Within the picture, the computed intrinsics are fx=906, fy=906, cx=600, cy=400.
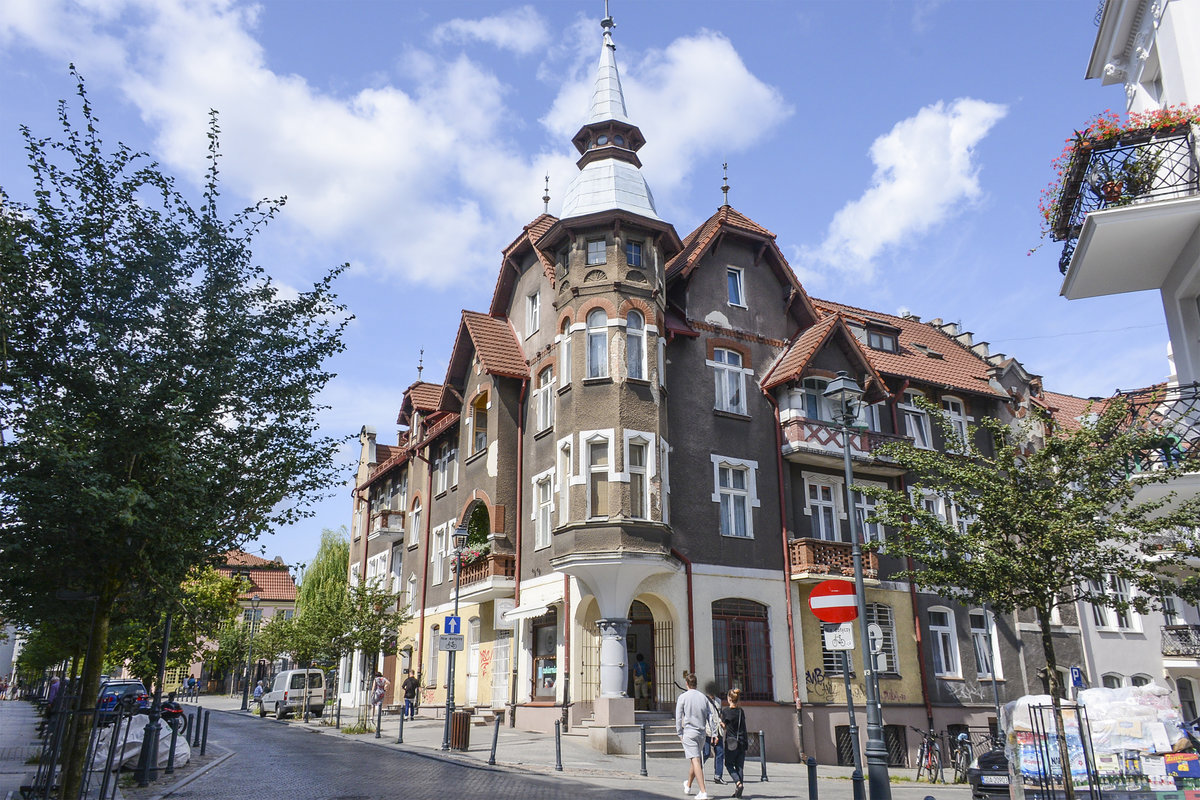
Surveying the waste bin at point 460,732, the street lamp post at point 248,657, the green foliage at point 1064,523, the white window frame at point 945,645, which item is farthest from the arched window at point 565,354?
the street lamp post at point 248,657

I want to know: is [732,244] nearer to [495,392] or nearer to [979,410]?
[495,392]

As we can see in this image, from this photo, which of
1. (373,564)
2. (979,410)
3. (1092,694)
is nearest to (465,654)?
(373,564)

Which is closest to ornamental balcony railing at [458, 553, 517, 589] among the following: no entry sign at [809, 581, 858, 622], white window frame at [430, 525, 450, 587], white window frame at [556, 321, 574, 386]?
white window frame at [430, 525, 450, 587]

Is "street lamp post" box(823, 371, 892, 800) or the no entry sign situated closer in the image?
"street lamp post" box(823, 371, 892, 800)

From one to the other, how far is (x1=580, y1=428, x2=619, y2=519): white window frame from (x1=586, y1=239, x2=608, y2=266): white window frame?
4.93 meters

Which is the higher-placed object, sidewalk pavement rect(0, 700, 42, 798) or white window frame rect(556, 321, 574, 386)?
white window frame rect(556, 321, 574, 386)

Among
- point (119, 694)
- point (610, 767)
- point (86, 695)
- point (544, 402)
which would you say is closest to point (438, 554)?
point (544, 402)

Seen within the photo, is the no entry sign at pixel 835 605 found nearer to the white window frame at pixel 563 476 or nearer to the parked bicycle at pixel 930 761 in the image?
the parked bicycle at pixel 930 761

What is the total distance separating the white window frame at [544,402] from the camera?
2734cm

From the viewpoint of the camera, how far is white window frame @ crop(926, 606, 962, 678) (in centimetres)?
2800

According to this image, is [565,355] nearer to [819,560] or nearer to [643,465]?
[643,465]

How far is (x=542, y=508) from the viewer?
27.1 meters

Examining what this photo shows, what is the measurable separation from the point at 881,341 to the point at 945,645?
10.5 meters

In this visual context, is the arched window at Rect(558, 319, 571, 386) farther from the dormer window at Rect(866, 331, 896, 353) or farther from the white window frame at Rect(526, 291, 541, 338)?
the dormer window at Rect(866, 331, 896, 353)
